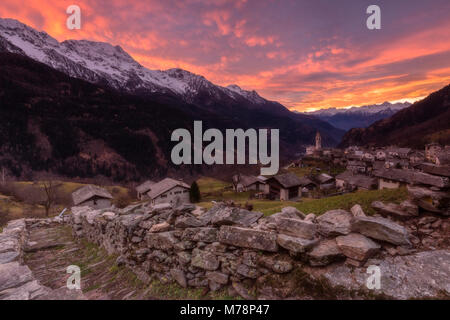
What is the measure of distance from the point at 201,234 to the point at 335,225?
4028 millimetres

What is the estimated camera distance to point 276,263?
4.93m

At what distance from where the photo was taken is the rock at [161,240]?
21.8 ft

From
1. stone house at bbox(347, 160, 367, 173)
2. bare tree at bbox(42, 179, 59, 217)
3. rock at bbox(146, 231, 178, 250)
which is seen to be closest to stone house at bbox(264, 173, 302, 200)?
rock at bbox(146, 231, 178, 250)

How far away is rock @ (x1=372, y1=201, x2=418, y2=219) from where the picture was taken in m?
5.98

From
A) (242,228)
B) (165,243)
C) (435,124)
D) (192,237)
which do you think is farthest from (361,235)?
(435,124)

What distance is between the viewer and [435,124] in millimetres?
162000

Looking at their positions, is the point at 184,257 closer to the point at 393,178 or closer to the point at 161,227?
the point at 161,227

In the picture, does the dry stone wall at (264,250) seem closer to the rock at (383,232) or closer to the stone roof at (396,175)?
the rock at (383,232)

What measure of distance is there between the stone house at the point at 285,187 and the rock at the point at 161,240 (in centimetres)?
4342

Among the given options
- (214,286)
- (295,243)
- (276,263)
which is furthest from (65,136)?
(295,243)

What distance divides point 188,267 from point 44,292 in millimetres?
3589

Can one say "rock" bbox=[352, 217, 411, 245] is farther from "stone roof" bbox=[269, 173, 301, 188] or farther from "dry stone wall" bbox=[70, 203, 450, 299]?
"stone roof" bbox=[269, 173, 301, 188]

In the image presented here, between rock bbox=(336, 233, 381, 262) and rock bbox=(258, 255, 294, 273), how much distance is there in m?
1.33
